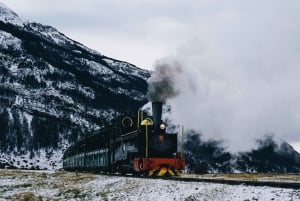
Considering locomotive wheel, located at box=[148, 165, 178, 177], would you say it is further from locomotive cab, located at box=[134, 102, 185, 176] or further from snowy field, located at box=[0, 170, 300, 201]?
snowy field, located at box=[0, 170, 300, 201]

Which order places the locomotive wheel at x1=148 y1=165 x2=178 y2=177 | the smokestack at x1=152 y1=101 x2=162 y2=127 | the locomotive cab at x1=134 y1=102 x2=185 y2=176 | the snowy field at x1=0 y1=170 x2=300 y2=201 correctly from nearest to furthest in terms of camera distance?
the snowy field at x1=0 y1=170 x2=300 y2=201 → the locomotive cab at x1=134 y1=102 x2=185 y2=176 → the locomotive wheel at x1=148 y1=165 x2=178 y2=177 → the smokestack at x1=152 y1=101 x2=162 y2=127

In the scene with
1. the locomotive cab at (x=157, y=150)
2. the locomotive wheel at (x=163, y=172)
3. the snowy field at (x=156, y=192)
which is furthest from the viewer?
the locomotive wheel at (x=163, y=172)

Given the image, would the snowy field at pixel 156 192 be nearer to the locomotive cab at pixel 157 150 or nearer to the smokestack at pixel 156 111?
the locomotive cab at pixel 157 150

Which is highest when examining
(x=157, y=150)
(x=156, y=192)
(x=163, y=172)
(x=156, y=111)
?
(x=156, y=111)

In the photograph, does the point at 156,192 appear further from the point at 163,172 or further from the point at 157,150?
the point at 157,150

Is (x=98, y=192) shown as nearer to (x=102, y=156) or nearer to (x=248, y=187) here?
(x=248, y=187)

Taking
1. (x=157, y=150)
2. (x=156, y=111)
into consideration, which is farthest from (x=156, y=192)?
(x=156, y=111)

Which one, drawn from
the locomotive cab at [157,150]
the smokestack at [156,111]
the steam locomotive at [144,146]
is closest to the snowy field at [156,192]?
the locomotive cab at [157,150]

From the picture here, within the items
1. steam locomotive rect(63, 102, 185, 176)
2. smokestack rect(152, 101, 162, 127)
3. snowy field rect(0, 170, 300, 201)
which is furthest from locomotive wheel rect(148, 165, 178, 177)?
smokestack rect(152, 101, 162, 127)

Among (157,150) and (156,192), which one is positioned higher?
(157,150)

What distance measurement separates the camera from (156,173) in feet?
109

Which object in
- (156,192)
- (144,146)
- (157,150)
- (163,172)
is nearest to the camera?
(156,192)

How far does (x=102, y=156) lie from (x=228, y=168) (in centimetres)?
13614

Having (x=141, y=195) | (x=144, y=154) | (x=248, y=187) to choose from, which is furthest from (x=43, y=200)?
(x=248, y=187)
